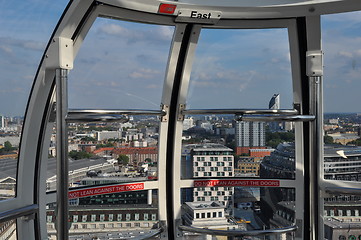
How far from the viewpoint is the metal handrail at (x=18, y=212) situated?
117 inches

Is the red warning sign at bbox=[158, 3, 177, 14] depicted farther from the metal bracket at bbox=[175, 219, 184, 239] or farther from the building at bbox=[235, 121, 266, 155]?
the metal bracket at bbox=[175, 219, 184, 239]

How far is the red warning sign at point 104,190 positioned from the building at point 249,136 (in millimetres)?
1022

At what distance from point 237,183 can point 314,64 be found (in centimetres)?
148

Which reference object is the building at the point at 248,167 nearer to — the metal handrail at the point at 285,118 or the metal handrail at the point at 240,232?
the metal handrail at the point at 240,232

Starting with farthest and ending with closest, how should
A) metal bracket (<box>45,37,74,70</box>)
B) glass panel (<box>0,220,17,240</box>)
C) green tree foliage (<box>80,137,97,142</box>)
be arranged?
green tree foliage (<box>80,137,97,142</box>)
glass panel (<box>0,220,17,240</box>)
metal bracket (<box>45,37,74,70</box>)

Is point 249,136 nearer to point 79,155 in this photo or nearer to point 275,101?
point 275,101

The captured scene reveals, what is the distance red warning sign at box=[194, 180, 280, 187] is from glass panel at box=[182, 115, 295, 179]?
6cm

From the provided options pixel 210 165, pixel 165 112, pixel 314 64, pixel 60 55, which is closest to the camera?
pixel 60 55

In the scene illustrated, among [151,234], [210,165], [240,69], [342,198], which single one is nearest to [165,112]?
[210,165]

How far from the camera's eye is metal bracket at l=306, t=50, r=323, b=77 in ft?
9.55

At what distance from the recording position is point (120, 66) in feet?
11.8

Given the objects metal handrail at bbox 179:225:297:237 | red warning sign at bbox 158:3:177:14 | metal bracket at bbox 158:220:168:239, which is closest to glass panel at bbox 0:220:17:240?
metal bracket at bbox 158:220:168:239

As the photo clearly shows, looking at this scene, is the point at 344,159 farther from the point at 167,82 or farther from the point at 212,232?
the point at 167,82

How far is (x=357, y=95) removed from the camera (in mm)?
3658
